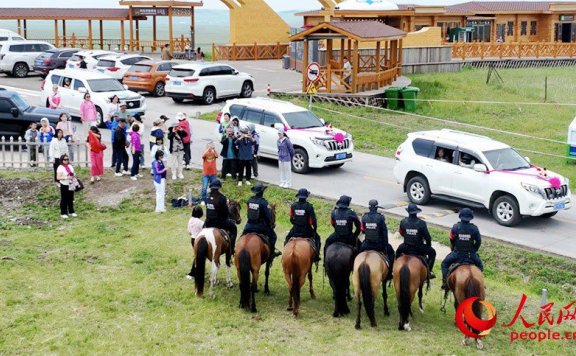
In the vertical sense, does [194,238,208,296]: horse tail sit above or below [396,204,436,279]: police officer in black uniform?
below

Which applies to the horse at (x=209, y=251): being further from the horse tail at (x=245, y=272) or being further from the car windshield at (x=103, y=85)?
the car windshield at (x=103, y=85)

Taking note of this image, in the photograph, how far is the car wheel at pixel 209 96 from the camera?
33.5 m

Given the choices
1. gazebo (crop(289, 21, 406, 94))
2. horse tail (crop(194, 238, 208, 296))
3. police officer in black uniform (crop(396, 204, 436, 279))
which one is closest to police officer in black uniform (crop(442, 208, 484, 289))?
police officer in black uniform (crop(396, 204, 436, 279))

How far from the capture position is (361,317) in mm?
13156

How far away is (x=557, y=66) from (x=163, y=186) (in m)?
40.3

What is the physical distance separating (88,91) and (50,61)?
516 inches

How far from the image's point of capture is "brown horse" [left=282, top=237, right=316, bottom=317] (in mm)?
13141

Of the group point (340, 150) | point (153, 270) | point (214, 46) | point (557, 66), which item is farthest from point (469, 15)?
point (153, 270)

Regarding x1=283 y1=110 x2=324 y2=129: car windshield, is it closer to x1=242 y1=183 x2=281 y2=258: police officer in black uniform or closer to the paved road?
the paved road

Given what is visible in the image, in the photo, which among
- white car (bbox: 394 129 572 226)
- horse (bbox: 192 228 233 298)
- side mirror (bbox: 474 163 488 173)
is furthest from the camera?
side mirror (bbox: 474 163 488 173)

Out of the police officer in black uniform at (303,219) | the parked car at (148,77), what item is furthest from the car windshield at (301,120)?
the parked car at (148,77)

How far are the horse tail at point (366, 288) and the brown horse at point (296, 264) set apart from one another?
41.9 inches

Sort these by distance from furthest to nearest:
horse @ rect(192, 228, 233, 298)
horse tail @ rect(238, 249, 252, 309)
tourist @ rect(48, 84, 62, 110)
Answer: tourist @ rect(48, 84, 62, 110)
horse @ rect(192, 228, 233, 298)
horse tail @ rect(238, 249, 252, 309)

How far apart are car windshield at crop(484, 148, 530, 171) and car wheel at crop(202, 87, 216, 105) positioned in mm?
16619
